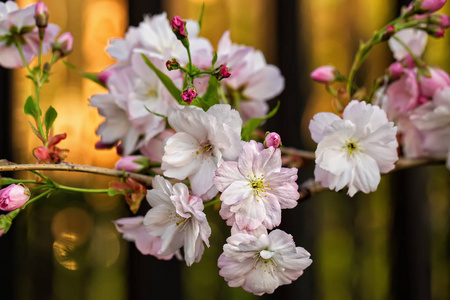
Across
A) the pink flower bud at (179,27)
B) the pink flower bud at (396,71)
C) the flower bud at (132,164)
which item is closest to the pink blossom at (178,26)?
the pink flower bud at (179,27)

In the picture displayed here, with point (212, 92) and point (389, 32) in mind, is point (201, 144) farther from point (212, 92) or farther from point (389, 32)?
point (389, 32)

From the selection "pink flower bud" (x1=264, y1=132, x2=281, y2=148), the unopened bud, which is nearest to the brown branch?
"pink flower bud" (x1=264, y1=132, x2=281, y2=148)

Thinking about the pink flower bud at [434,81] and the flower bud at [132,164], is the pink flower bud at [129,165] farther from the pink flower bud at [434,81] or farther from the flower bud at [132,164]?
the pink flower bud at [434,81]

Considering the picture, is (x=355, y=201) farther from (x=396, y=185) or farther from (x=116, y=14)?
(x=116, y=14)

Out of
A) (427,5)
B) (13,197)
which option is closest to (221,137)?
(13,197)

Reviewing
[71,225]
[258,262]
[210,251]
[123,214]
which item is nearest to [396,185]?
[210,251]

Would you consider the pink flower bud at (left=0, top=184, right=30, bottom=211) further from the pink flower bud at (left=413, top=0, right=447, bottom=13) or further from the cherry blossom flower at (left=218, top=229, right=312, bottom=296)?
the pink flower bud at (left=413, top=0, right=447, bottom=13)

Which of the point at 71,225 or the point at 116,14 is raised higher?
the point at 116,14

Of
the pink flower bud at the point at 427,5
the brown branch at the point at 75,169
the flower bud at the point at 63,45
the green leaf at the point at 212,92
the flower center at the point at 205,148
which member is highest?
the pink flower bud at the point at 427,5
